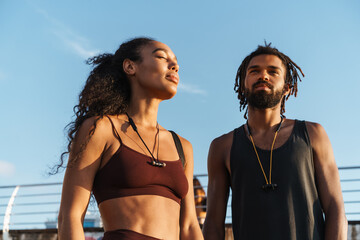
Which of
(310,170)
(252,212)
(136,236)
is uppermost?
(310,170)

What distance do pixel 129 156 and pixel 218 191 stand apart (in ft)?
3.91

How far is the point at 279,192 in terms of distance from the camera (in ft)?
12.0

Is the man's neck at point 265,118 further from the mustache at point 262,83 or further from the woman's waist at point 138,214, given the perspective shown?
the woman's waist at point 138,214

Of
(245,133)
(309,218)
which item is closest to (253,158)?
(245,133)

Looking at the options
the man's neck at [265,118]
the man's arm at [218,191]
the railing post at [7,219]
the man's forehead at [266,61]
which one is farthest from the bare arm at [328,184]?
the railing post at [7,219]

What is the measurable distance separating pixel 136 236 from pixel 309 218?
1409 mm

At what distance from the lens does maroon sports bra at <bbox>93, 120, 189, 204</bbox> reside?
2955 mm

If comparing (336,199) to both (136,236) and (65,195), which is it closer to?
(136,236)

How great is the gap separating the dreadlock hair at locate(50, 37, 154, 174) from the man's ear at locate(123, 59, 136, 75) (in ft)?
0.10

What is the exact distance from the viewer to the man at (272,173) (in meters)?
3.58

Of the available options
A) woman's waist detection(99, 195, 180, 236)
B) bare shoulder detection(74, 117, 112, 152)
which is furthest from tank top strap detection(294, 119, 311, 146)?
bare shoulder detection(74, 117, 112, 152)

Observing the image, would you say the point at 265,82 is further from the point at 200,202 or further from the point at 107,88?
the point at 200,202

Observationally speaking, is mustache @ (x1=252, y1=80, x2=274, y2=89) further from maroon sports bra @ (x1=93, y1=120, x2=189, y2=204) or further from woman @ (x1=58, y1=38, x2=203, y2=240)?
maroon sports bra @ (x1=93, y1=120, x2=189, y2=204)

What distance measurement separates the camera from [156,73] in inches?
133
